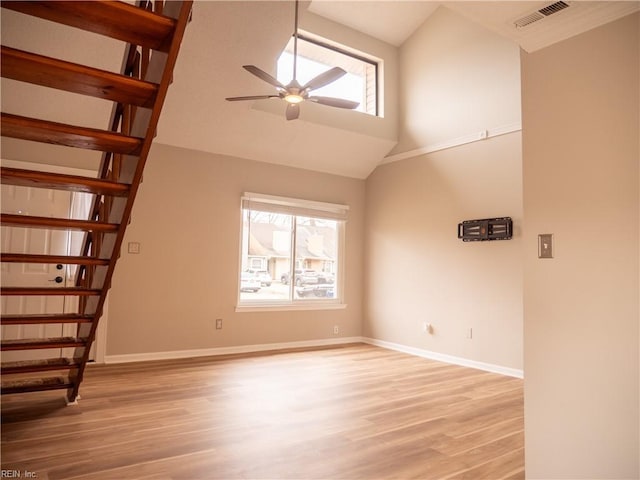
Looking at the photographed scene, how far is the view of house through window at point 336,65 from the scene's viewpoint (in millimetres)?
5930

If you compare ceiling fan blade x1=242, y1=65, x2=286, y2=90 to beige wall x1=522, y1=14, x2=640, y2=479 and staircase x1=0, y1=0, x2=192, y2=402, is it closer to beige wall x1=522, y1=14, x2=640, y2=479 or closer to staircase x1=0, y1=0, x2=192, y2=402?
staircase x1=0, y1=0, x2=192, y2=402

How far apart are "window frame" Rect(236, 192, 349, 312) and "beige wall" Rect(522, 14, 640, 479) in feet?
13.8

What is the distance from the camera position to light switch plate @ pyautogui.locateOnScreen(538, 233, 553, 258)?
6.98 feet

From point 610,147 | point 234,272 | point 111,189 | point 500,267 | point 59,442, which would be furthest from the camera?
point 234,272

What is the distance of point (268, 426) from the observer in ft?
10.1

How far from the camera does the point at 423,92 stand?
245 inches

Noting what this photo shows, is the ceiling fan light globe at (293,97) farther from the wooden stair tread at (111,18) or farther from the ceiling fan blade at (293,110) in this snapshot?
the wooden stair tread at (111,18)

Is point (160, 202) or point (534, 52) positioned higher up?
point (534, 52)

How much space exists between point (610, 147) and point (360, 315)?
Answer: 17.5 ft

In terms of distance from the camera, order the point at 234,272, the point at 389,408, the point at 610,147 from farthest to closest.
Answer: the point at 234,272, the point at 389,408, the point at 610,147

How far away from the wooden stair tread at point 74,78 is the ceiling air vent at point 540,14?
5.64ft

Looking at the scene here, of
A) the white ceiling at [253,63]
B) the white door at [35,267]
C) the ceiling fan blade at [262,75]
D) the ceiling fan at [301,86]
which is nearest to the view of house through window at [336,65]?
the white ceiling at [253,63]

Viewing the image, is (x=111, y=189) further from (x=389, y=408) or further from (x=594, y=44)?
(x=389, y=408)

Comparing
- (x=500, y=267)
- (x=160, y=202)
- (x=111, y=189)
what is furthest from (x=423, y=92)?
(x=111, y=189)
